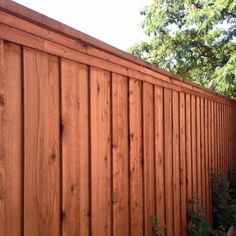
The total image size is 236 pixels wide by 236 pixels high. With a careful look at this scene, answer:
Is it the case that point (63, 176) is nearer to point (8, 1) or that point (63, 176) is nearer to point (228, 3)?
point (8, 1)

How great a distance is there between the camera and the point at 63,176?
5.79 feet

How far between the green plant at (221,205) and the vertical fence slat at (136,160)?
8.80ft

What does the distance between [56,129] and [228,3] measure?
7.86m

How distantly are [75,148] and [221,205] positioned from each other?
3.88m

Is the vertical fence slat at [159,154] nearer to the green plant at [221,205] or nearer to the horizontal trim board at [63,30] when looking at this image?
the horizontal trim board at [63,30]

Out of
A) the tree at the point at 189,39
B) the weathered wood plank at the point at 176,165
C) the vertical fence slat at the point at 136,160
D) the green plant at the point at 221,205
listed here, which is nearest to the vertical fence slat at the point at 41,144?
the vertical fence slat at the point at 136,160

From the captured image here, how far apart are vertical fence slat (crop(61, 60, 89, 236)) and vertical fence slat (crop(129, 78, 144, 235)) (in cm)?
67

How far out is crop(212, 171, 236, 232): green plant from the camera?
Answer: 511cm

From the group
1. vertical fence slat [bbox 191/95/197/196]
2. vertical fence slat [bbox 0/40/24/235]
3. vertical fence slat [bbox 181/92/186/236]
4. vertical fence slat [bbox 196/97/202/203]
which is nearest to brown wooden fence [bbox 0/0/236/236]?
A: vertical fence slat [bbox 0/40/24/235]

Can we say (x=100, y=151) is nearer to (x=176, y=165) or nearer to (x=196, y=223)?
(x=176, y=165)

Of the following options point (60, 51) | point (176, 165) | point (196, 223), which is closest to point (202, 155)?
point (196, 223)

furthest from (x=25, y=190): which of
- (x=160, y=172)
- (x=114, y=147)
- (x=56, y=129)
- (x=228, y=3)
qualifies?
(x=228, y=3)

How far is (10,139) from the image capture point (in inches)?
56.4

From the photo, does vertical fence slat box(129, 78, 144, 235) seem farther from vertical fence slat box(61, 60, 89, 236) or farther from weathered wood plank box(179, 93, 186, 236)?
weathered wood plank box(179, 93, 186, 236)
